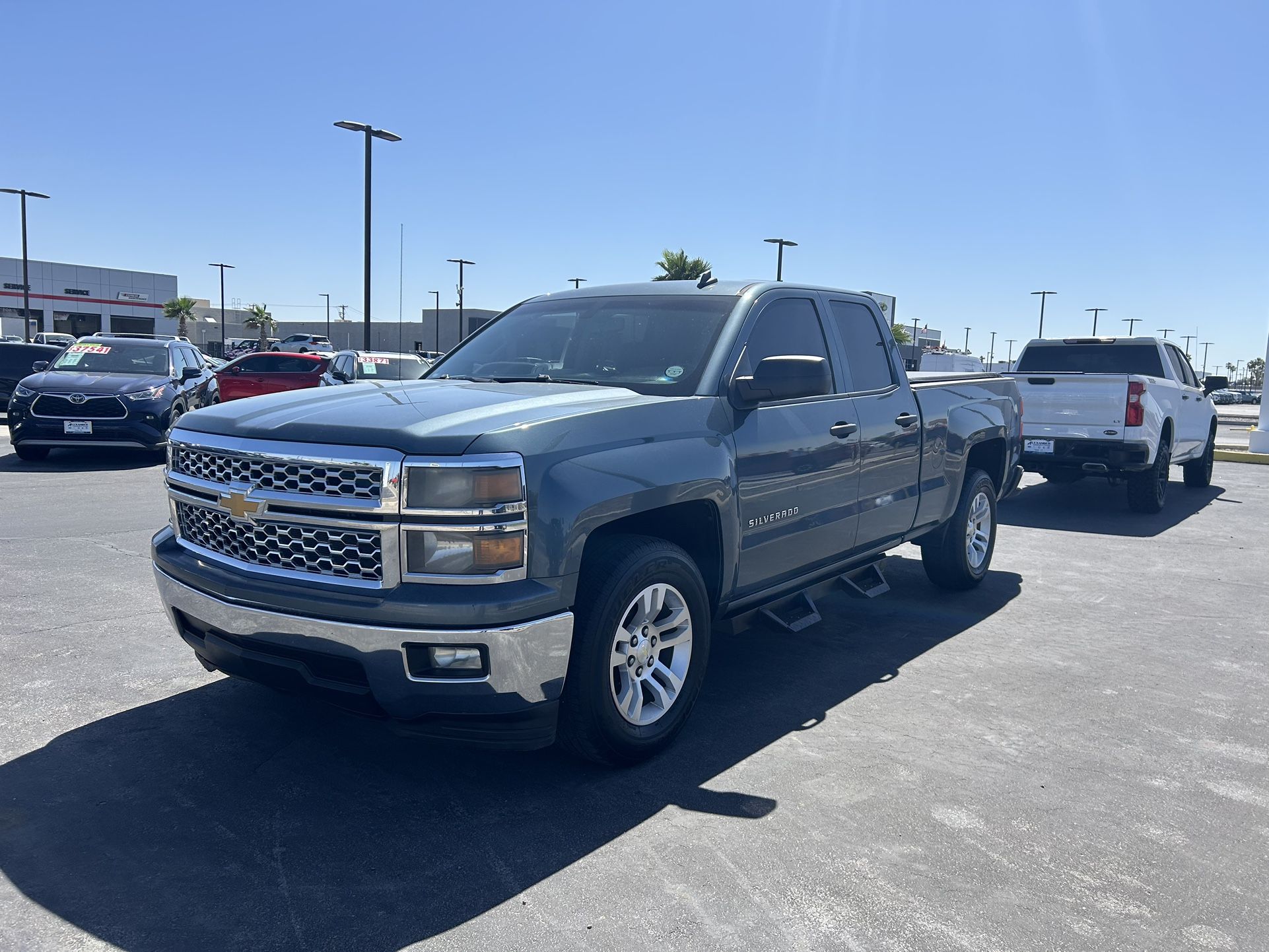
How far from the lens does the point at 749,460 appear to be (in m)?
4.27

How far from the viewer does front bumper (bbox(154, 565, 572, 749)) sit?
10.4 ft

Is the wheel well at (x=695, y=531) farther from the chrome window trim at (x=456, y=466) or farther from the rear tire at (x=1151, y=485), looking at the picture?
the rear tire at (x=1151, y=485)

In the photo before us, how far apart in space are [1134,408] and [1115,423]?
0.73ft

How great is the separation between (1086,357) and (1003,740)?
9287 millimetres

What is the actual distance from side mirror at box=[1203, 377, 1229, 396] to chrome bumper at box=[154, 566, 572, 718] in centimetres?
1139

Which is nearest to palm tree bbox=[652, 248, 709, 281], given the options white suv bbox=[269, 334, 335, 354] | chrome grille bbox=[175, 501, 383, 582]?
white suv bbox=[269, 334, 335, 354]

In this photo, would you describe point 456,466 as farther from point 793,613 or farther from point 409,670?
point 793,613

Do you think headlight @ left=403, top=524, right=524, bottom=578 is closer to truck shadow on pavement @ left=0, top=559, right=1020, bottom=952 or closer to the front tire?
the front tire

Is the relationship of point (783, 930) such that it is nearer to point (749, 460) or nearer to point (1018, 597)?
point (749, 460)

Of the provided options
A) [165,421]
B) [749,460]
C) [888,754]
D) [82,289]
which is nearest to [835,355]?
[749,460]

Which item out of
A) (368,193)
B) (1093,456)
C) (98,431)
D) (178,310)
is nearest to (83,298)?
(178,310)

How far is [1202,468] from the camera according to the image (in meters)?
13.1

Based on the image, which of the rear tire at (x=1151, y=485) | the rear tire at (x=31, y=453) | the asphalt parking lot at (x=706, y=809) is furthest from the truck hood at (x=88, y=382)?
the rear tire at (x=1151, y=485)

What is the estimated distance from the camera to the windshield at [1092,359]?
1179 centimetres
